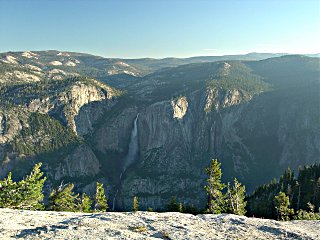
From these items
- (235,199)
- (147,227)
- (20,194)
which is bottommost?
(235,199)

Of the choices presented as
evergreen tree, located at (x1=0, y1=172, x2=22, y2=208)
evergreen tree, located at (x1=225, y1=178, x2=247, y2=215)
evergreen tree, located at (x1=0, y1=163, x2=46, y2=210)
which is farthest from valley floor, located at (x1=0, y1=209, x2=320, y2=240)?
evergreen tree, located at (x1=225, y1=178, x2=247, y2=215)

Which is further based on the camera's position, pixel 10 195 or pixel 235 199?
pixel 235 199

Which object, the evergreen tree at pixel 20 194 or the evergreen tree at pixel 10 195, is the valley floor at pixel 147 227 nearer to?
the evergreen tree at pixel 20 194

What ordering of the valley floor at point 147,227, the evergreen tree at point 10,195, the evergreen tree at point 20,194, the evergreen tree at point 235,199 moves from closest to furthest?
1. the valley floor at point 147,227
2. the evergreen tree at point 10,195
3. the evergreen tree at point 20,194
4. the evergreen tree at point 235,199

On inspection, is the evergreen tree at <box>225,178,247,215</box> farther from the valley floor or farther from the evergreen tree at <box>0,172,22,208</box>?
the evergreen tree at <box>0,172,22,208</box>

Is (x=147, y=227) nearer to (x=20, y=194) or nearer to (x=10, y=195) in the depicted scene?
(x=20, y=194)

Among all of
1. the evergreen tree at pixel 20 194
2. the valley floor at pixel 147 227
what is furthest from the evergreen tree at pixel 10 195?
the valley floor at pixel 147 227

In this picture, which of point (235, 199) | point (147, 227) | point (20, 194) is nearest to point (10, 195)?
point (20, 194)

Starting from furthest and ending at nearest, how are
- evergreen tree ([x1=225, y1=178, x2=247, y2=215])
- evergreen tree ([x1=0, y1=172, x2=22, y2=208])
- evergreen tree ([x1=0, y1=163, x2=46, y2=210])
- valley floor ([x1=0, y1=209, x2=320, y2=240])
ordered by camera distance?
evergreen tree ([x1=225, y1=178, x2=247, y2=215]), evergreen tree ([x1=0, y1=163, x2=46, y2=210]), evergreen tree ([x1=0, y1=172, x2=22, y2=208]), valley floor ([x1=0, y1=209, x2=320, y2=240])

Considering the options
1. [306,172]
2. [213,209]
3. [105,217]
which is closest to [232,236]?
[105,217]
